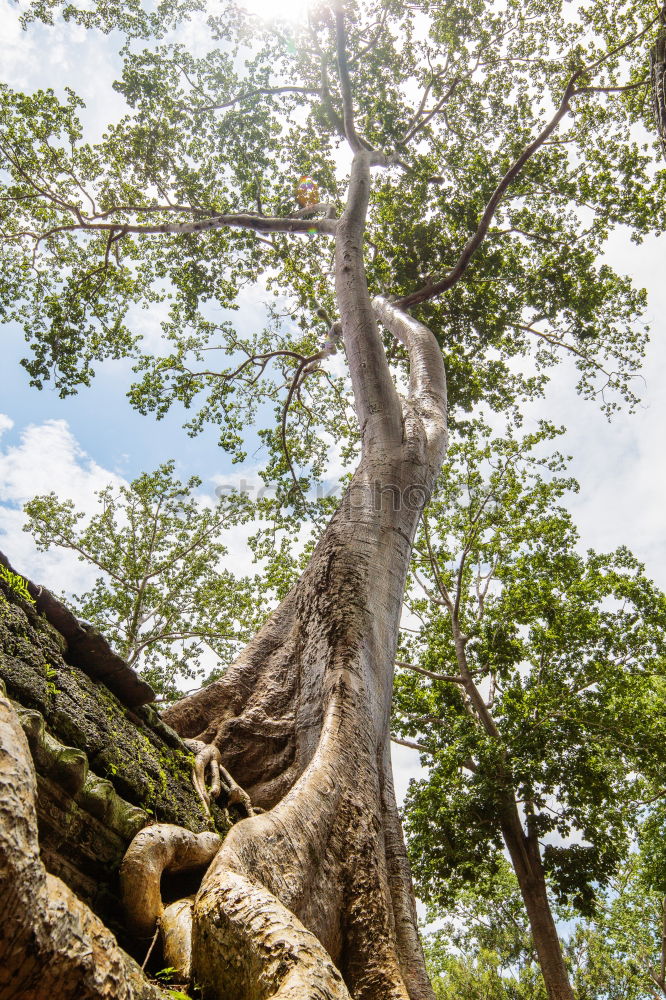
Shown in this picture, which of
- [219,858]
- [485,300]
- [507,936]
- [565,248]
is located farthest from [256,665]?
[507,936]

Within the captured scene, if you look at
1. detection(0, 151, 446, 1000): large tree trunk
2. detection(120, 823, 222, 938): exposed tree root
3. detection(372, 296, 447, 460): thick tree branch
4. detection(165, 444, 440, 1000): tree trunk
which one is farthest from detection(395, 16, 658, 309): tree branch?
detection(120, 823, 222, 938): exposed tree root

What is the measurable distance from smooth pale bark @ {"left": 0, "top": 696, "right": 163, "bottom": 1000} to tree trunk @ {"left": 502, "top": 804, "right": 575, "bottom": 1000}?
23.4 feet

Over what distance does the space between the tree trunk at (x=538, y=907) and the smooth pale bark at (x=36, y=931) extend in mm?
7118

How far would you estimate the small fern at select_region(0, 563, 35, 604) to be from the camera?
8.18 feet

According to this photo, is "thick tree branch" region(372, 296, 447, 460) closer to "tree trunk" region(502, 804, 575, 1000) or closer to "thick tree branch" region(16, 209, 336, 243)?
"thick tree branch" region(16, 209, 336, 243)

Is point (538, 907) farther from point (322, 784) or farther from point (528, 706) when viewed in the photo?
point (322, 784)

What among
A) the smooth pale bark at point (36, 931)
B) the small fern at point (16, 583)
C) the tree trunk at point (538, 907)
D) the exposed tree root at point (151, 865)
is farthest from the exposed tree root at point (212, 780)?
the tree trunk at point (538, 907)

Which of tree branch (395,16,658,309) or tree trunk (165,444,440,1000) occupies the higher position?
tree branch (395,16,658,309)

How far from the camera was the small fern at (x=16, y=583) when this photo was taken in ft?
8.18

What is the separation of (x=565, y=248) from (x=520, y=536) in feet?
16.3

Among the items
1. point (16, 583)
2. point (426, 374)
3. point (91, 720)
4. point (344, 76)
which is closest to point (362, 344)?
point (426, 374)

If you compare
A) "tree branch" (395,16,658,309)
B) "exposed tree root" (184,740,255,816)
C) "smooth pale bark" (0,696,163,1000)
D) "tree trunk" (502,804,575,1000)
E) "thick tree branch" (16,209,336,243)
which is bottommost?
"smooth pale bark" (0,696,163,1000)

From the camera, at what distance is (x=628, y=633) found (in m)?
A: 9.44

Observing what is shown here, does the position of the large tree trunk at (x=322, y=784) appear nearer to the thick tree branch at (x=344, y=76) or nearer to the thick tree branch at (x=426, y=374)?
the thick tree branch at (x=426, y=374)
